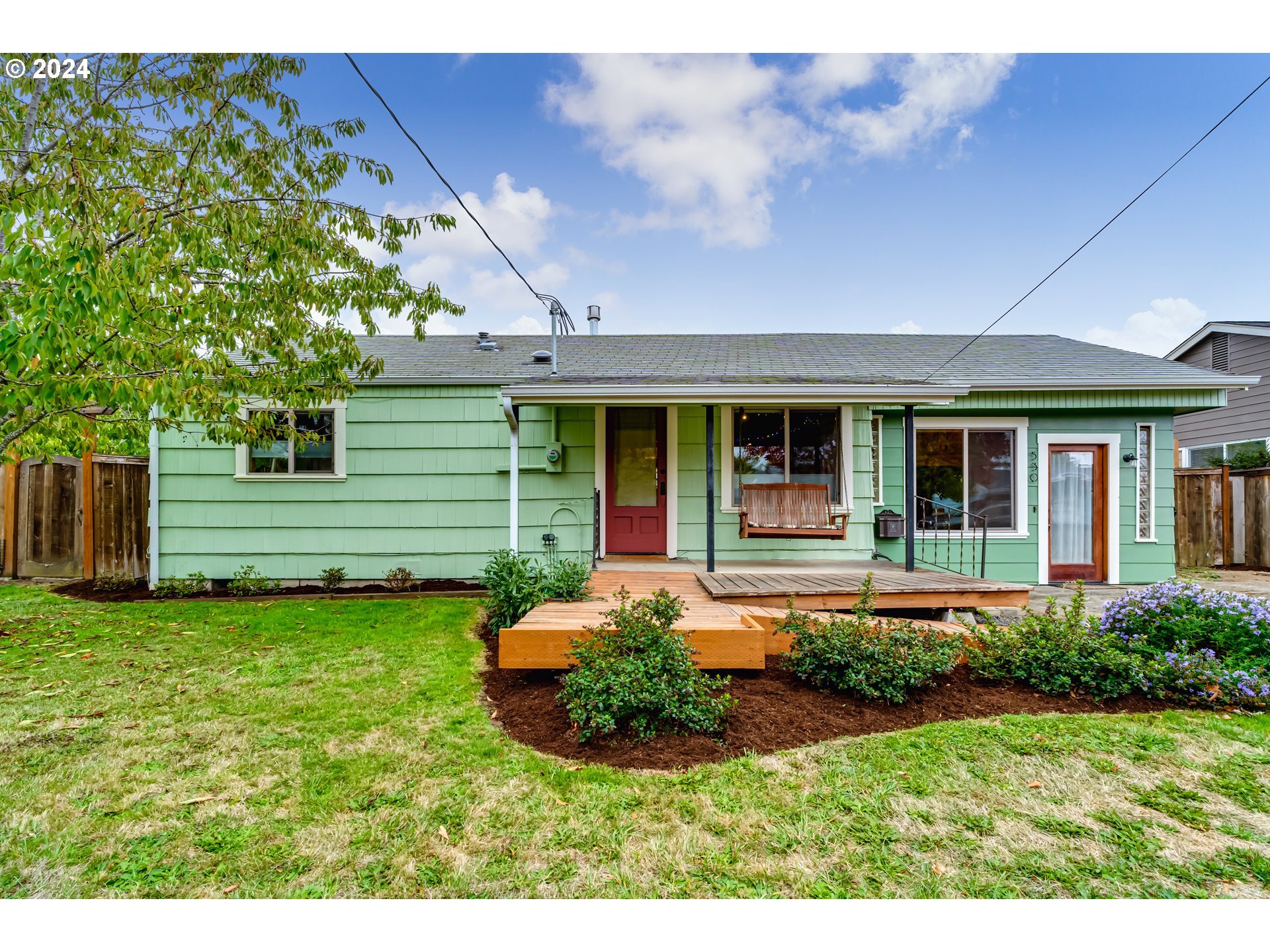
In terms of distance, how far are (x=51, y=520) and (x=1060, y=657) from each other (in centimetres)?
1116

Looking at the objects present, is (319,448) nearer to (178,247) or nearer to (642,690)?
(178,247)

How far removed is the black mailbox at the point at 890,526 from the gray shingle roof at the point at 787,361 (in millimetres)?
1765

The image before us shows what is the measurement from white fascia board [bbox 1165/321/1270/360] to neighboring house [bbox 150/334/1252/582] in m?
5.78

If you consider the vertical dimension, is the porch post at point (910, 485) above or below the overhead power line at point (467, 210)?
below

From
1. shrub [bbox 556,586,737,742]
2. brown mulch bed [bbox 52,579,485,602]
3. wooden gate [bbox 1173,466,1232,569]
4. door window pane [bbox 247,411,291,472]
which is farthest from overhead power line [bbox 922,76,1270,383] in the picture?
door window pane [bbox 247,411,291,472]

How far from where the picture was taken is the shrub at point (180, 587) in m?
6.79

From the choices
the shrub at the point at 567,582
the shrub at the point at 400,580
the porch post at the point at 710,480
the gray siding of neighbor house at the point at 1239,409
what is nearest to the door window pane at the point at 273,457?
the shrub at the point at 400,580

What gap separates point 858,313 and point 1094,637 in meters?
8.24

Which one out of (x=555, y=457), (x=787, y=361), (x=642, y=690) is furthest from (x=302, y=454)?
(x=787, y=361)

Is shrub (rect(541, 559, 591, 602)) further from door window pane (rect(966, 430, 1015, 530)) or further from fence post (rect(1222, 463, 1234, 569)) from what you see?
fence post (rect(1222, 463, 1234, 569))

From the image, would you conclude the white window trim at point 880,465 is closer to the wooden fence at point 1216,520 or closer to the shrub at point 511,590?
the shrub at point 511,590

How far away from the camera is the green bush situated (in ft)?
11.3
